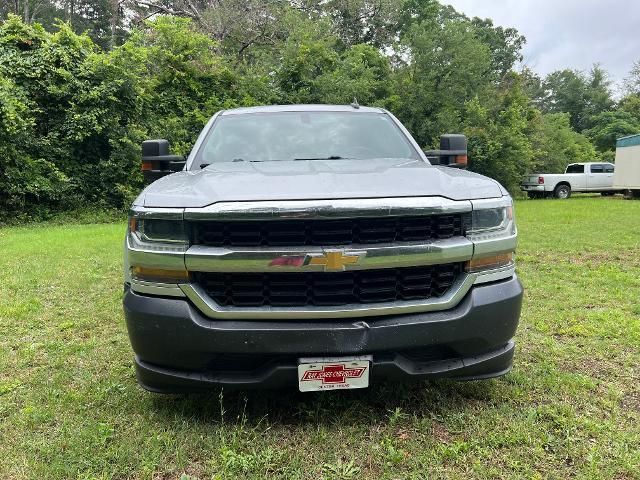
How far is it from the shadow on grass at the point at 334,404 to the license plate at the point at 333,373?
0.36m

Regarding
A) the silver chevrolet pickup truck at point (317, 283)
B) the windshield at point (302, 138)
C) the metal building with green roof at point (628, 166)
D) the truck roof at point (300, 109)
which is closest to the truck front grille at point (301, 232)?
the silver chevrolet pickup truck at point (317, 283)

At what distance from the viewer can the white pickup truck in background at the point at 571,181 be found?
22325 millimetres

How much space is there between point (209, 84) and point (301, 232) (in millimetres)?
15576

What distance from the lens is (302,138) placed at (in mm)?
3658

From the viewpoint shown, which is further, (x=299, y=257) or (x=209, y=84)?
(x=209, y=84)

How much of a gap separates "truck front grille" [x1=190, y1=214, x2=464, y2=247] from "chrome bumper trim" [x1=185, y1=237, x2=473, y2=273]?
0.04 m

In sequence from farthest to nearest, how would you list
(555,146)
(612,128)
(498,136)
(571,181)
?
1. (612,128)
2. (555,146)
3. (571,181)
4. (498,136)

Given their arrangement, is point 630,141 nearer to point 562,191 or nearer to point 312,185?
point 562,191

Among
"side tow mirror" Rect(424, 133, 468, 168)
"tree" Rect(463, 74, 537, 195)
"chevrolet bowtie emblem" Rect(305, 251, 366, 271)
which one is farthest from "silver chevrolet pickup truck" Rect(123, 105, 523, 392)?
"tree" Rect(463, 74, 537, 195)

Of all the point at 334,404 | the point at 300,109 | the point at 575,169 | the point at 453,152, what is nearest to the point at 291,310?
the point at 334,404

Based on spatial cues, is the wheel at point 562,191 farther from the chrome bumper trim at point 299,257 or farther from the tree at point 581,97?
the tree at point 581,97

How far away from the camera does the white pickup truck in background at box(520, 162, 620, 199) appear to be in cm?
2233

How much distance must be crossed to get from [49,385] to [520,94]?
74.6 feet

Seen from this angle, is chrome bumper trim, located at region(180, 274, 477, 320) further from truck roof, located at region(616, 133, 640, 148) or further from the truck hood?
truck roof, located at region(616, 133, 640, 148)
